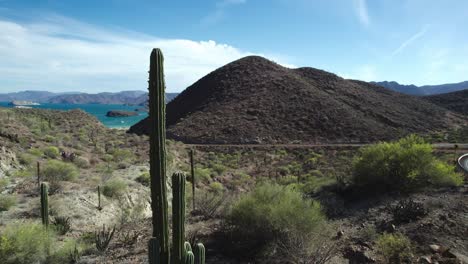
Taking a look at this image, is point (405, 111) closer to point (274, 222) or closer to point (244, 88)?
point (244, 88)

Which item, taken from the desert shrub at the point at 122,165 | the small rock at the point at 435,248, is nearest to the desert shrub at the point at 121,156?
the desert shrub at the point at 122,165

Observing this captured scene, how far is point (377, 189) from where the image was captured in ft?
44.1

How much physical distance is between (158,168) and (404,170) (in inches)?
373

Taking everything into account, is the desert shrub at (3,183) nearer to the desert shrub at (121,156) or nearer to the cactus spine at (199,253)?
the desert shrub at (121,156)

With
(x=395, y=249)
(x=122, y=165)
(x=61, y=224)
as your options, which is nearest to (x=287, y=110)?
(x=122, y=165)

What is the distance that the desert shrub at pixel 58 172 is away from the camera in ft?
55.2

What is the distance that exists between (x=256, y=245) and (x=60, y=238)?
237 inches

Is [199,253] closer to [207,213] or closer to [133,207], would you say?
[207,213]

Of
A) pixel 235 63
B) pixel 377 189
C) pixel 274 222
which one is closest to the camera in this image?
pixel 274 222

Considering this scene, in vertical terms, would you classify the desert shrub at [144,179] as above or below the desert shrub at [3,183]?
below

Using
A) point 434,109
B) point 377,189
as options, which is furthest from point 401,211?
point 434,109

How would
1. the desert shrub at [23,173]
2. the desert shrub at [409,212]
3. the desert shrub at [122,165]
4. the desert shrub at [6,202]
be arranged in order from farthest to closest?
the desert shrub at [122,165]
the desert shrub at [23,173]
the desert shrub at [6,202]
the desert shrub at [409,212]

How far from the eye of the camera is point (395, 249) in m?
8.10

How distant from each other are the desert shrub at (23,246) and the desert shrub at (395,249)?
7.83 m
